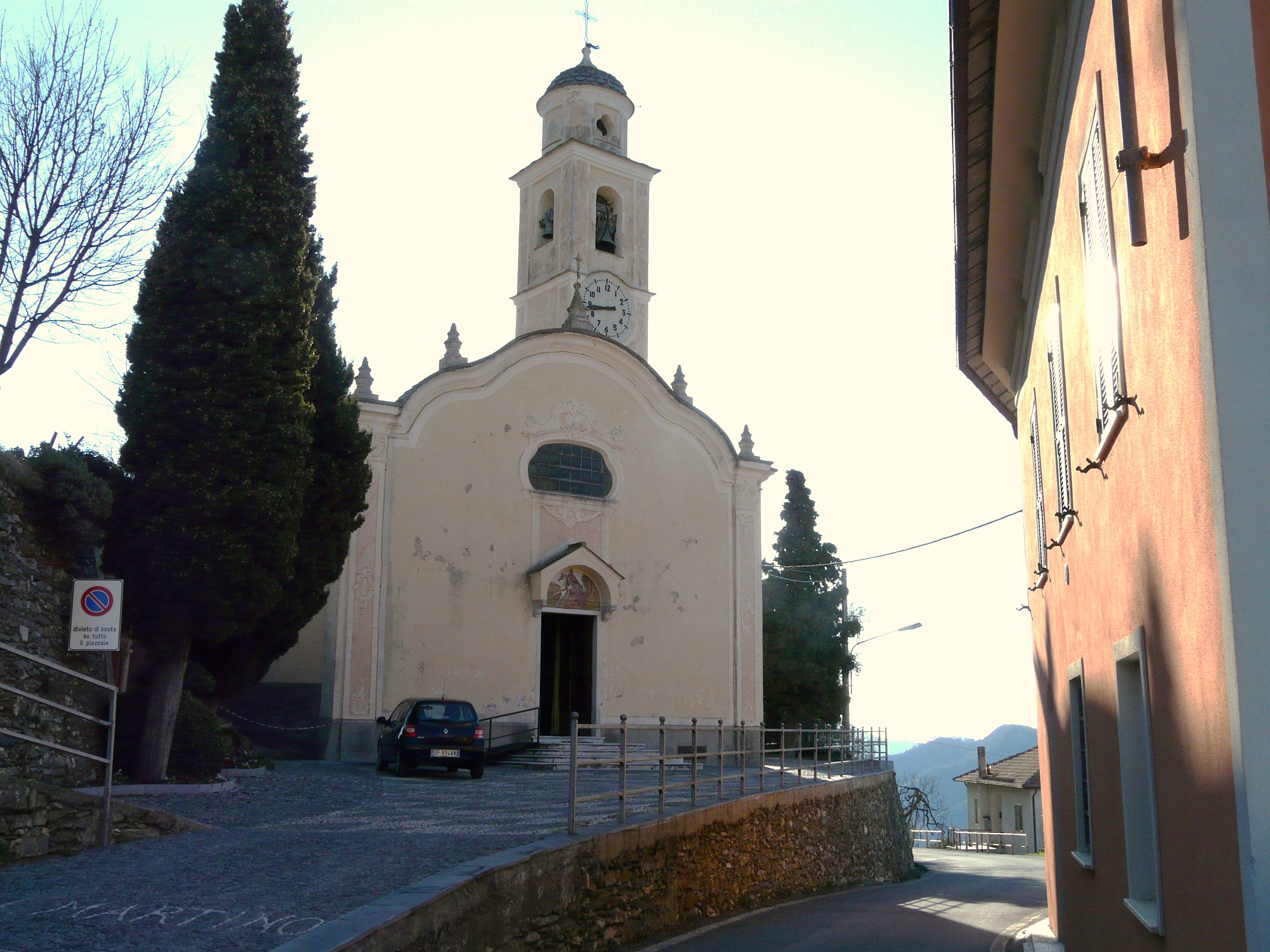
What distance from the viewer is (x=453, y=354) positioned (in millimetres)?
25734

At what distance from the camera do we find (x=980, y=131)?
837 centimetres

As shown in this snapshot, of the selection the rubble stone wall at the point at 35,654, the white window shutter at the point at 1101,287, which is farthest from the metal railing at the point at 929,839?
the white window shutter at the point at 1101,287

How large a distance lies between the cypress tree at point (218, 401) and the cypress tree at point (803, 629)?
23601mm

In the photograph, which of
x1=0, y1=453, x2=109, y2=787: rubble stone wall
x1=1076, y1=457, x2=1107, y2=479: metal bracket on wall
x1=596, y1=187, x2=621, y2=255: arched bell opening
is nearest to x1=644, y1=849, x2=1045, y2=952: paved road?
x1=1076, y1=457, x2=1107, y2=479: metal bracket on wall

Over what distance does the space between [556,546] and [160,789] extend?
41.1ft

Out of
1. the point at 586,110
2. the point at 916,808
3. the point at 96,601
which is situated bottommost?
the point at 916,808

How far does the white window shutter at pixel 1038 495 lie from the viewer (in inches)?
435

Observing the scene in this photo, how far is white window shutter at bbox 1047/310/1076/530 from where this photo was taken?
8484 mm

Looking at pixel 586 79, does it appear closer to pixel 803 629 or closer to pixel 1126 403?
pixel 803 629

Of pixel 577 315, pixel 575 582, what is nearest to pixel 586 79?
pixel 577 315

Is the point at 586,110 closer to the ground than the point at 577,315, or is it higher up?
higher up

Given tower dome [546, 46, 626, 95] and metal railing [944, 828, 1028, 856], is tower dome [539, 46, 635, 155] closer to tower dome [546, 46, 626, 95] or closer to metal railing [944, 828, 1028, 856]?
tower dome [546, 46, 626, 95]

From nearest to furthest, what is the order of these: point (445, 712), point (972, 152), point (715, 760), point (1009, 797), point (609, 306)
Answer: point (972, 152) < point (445, 712) < point (715, 760) < point (609, 306) < point (1009, 797)

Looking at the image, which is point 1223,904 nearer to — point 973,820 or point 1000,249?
point 1000,249
